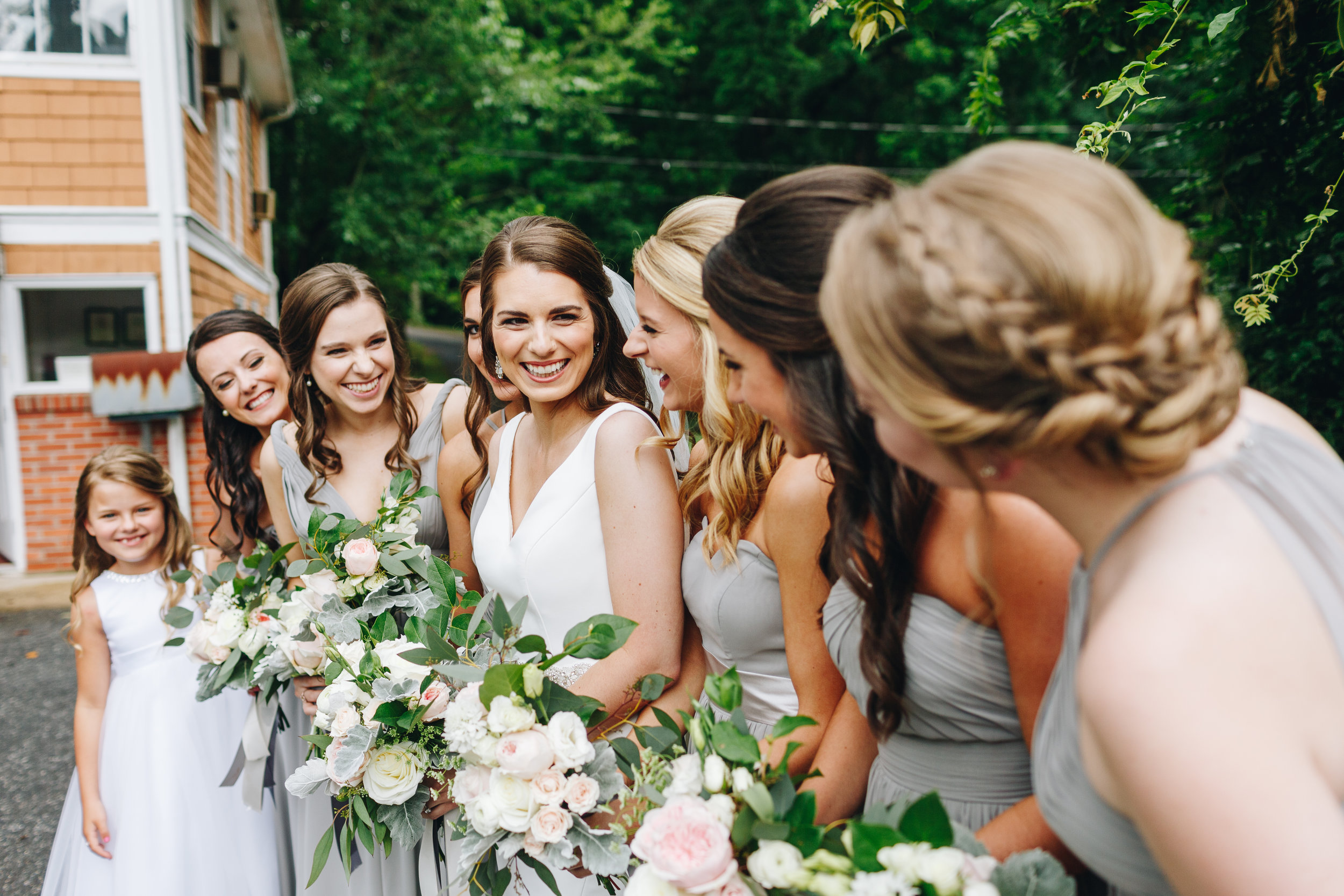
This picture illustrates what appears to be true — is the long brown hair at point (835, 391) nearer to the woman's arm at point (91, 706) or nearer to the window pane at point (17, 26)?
the woman's arm at point (91, 706)

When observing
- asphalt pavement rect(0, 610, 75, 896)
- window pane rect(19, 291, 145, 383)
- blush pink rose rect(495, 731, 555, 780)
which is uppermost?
window pane rect(19, 291, 145, 383)

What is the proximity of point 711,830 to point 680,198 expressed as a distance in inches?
1017

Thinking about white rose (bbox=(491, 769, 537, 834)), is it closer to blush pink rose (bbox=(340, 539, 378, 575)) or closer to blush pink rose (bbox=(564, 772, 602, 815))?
blush pink rose (bbox=(564, 772, 602, 815))

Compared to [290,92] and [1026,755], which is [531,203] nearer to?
[290,92]

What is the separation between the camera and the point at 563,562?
7.81 feet

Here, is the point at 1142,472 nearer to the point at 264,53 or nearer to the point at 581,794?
the point at 581,794

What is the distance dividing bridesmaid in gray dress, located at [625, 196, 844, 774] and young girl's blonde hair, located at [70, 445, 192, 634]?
245 centimetres

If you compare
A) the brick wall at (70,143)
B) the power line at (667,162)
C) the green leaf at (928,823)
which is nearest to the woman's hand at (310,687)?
the green leaf at (928,823)

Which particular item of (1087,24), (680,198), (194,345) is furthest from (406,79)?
(1087,24)

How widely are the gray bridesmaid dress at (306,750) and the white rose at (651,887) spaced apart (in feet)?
6.19

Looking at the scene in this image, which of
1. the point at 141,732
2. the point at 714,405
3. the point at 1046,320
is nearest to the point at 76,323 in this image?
the point at 141,732

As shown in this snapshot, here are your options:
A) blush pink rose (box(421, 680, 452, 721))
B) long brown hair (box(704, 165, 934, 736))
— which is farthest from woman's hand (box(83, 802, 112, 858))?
long brown hair (box(704, 165, 934, 736))

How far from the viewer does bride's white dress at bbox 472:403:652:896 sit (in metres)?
2.38

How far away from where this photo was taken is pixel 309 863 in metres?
3.18
